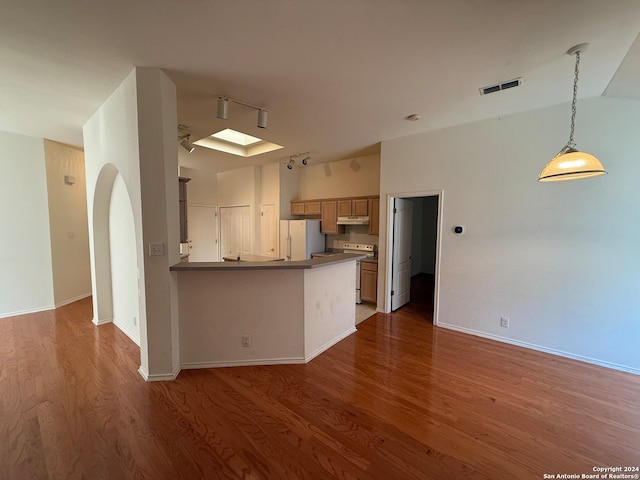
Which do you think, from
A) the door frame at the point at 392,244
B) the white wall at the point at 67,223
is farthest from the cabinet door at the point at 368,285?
the white wall at the point at 67,223

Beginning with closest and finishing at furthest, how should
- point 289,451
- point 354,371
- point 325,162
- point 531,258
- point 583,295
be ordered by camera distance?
point 289,451 < point 354,371 < point 583,295 < point 531,258 < point 325,162

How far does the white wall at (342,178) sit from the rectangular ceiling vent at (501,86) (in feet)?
7.89

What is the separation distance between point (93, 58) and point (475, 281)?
4.79 metres

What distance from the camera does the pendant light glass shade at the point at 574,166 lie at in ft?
6.15

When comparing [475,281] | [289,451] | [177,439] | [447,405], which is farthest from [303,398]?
[475,281]

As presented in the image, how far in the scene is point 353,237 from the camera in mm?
5406

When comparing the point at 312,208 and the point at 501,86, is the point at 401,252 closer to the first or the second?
the point at 312,208

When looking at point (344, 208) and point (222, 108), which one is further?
point (344, 208)

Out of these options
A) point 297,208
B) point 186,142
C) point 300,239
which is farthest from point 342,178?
point 186,142

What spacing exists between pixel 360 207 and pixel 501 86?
2704mm

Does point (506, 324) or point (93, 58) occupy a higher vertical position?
point (93, 58)

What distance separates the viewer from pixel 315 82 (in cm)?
243

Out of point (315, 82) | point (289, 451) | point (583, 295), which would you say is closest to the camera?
point (289, 451)

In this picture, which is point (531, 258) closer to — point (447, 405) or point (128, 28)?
point (447, 405)
